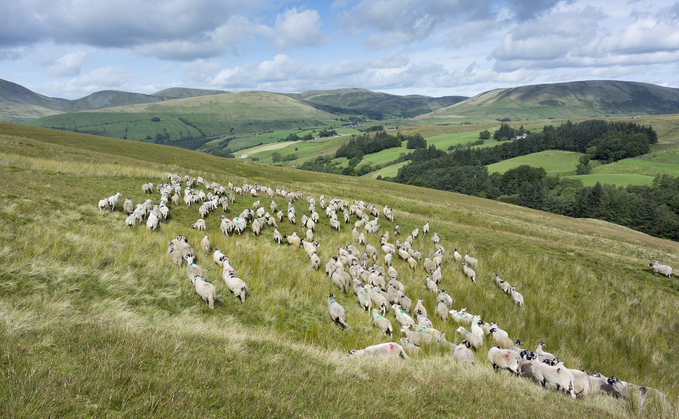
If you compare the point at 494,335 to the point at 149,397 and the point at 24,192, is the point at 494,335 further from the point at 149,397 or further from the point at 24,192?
the point at 24,192

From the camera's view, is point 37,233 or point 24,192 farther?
point 24,192

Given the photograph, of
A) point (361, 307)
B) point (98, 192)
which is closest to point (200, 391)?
point (361, 307)

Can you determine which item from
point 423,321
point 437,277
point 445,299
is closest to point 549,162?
point 437,277

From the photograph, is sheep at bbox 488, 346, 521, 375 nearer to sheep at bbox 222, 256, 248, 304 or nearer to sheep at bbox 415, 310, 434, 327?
sheep at bbox 415, 310, 434, 327

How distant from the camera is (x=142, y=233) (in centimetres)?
1345

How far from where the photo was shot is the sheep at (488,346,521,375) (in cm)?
886

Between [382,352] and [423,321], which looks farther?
[423,321]

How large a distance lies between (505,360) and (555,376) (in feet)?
4.02

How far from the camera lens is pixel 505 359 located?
9.04 metres

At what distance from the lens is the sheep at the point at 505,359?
8.86m

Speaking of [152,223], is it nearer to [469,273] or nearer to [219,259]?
[219,259]

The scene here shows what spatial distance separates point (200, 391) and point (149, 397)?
67 centimetres

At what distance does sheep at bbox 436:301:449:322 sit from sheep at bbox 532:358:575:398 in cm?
388

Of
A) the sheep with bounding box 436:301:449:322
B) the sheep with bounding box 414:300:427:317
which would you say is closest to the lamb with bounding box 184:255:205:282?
the sheep with bounding box 414:300:427:317
